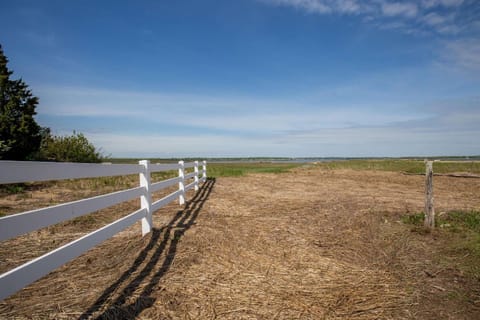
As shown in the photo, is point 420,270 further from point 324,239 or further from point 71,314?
point 71,314

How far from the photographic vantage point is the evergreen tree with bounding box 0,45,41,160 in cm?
1734

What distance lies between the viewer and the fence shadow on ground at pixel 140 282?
9.29 feet

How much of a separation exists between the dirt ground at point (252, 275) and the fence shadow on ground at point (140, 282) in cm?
1

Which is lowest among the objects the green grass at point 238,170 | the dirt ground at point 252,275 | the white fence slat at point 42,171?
the dirt ground at point 252,275

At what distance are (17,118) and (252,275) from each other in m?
20.6

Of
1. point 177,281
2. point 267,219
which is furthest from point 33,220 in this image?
point 267,219

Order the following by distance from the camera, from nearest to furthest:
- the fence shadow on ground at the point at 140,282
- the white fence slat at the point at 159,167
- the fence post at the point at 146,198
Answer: the fence shadow on ground at the point at 140,282, the fence post at the point at 146,198, the white fence slat at the point at 159,167

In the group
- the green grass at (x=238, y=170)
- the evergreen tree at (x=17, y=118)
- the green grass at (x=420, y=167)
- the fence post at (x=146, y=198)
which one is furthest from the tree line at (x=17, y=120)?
the green grass at (x=420, y=167)

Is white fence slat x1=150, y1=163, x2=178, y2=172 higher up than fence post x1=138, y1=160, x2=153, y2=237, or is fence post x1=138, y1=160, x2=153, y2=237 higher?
white fence slat x1=150, y1=163, x2=178, y2=172

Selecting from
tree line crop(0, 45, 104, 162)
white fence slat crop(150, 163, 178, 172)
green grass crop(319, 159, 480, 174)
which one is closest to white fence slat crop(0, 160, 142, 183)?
white fence slat crop(150, 163, 178, 172)

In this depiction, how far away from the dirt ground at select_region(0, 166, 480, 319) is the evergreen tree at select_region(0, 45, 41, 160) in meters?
15.0

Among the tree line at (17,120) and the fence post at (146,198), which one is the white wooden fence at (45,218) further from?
the tree line at (17,120)

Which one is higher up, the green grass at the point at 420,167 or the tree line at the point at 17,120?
the tree line at the point at 17,120

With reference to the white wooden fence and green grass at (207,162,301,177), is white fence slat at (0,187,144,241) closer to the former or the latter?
the white wooden fence
